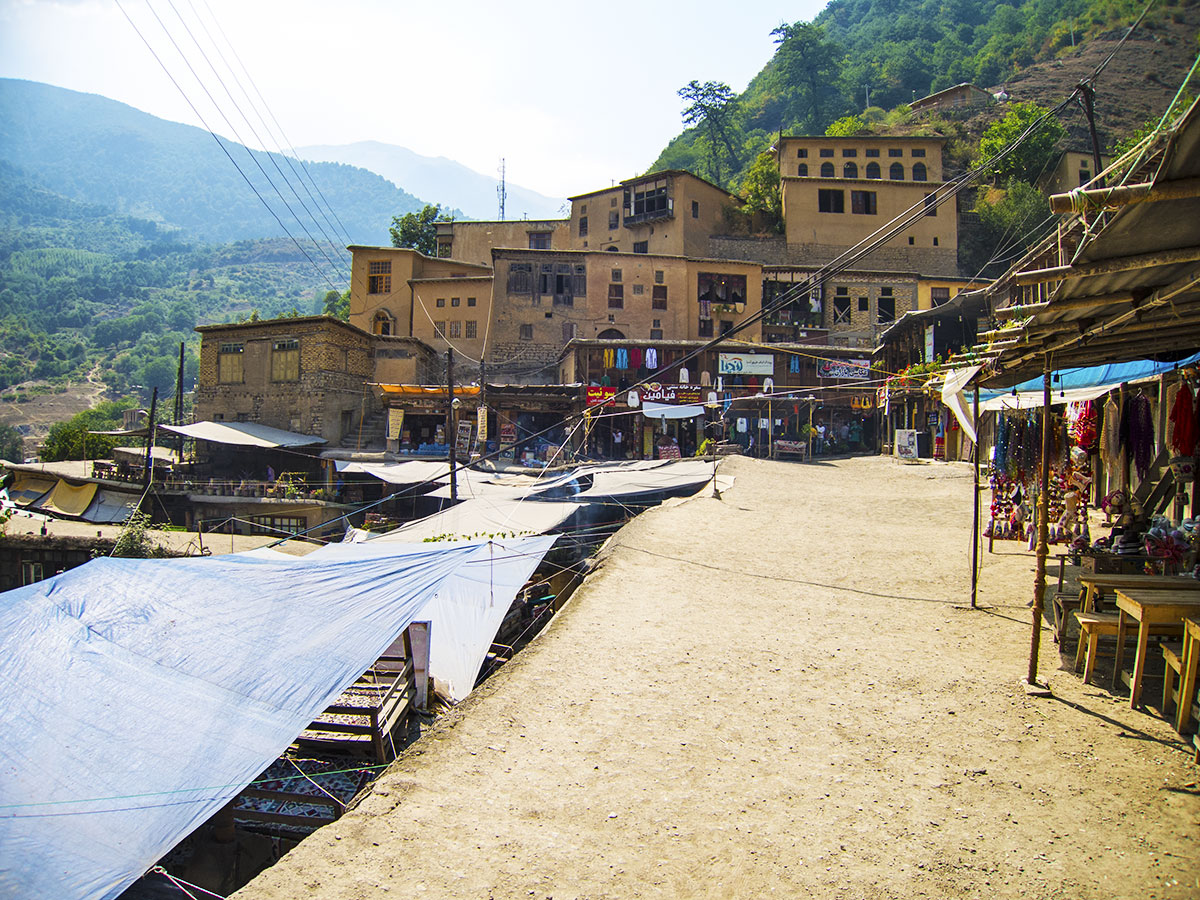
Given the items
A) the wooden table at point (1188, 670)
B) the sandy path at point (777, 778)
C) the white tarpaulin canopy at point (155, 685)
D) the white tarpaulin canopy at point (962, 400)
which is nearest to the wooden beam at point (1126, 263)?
the wooden table at point (1188, 670)

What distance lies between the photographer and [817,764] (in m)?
4.26

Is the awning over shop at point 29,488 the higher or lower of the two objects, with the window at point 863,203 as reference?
lower

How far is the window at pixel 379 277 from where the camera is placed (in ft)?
131

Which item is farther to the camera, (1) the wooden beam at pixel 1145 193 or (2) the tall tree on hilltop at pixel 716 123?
(2) the tall tree on hilltop at pixel 716 123

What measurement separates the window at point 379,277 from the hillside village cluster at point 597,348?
0.42ft

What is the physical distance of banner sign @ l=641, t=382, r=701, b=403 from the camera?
28.8 m

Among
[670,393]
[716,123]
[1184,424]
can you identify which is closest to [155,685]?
[1184,424]

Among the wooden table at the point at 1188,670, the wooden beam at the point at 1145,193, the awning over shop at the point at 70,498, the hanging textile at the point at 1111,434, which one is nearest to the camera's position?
the wooden beam at the point at 1145,193

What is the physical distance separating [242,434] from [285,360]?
4854 mm

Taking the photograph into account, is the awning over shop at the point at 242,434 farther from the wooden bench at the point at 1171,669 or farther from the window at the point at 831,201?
the window at the point at 831,201

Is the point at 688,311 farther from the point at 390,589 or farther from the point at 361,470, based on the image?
the point at 390,589

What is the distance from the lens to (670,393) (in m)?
29.1

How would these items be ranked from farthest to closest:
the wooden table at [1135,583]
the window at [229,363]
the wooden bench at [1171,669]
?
the window at [229,363] → the wooden table at [1135,583] → the wooden bench at [1171,669]

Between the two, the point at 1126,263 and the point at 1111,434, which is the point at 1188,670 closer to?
the point at 1126,263
